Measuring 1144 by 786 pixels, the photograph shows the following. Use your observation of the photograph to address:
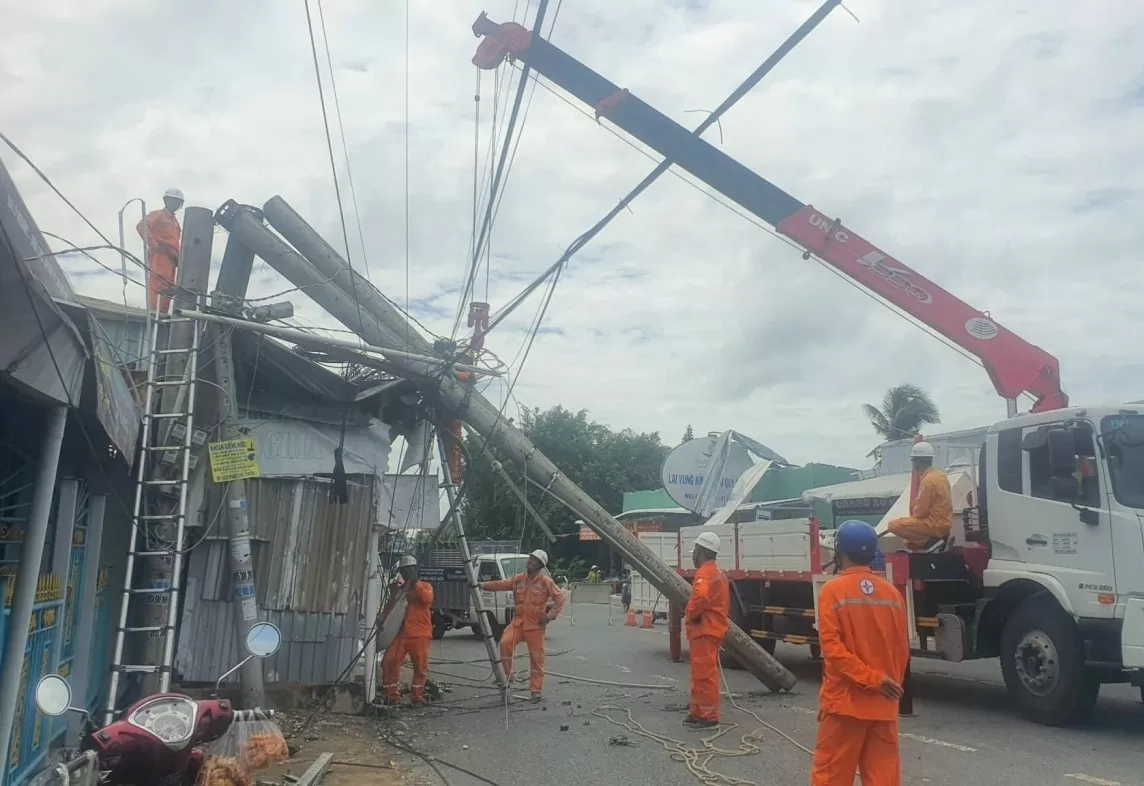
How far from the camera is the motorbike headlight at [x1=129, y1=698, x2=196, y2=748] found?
5.18 metres

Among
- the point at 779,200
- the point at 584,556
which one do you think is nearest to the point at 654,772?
the point at 779,200

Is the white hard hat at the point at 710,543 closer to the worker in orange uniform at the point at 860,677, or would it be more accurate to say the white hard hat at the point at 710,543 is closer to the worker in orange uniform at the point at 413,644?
the worker in orange uniform at the point at 413,644

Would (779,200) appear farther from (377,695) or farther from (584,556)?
(584,556)

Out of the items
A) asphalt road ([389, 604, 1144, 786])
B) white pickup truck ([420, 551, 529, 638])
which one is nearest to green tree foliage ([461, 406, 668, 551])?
white pickup truck ([420, 551, 529, 638])

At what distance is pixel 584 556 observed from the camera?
163ft

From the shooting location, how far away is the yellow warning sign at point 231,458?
340 inches

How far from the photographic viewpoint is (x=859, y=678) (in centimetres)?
504

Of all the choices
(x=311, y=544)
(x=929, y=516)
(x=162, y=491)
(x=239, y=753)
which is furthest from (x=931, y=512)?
(x=162, y=491)

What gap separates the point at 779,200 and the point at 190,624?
8089 millimetres

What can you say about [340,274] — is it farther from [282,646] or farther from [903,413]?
[903,413]

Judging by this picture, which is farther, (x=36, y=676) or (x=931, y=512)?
(x=931, y=512)

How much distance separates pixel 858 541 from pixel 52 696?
4.13 metres

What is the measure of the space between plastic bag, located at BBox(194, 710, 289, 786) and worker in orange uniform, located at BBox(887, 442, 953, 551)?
6972mm

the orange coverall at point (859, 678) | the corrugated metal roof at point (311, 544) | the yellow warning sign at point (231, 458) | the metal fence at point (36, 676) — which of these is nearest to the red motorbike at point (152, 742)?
the metal fence at point (36, 676)
